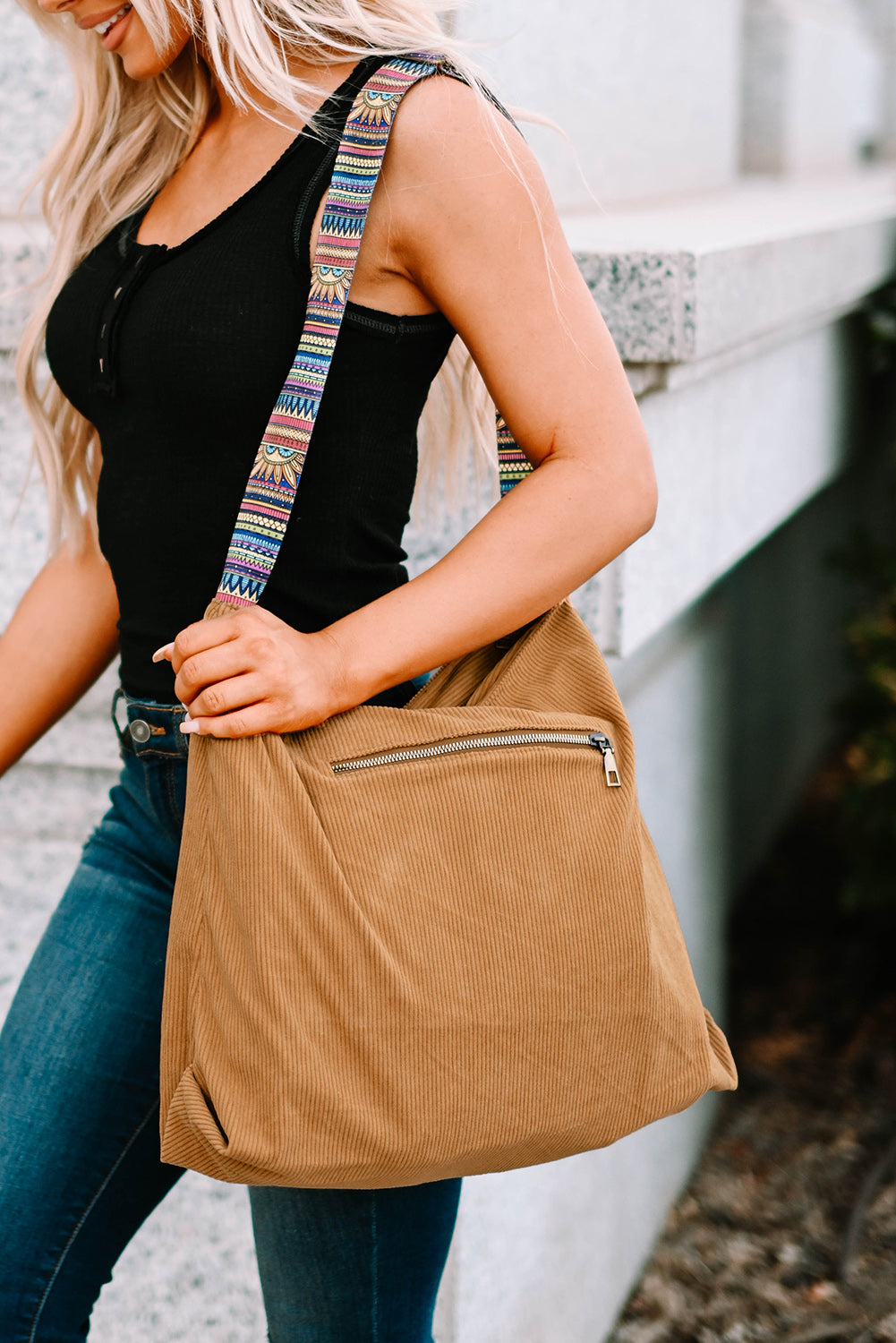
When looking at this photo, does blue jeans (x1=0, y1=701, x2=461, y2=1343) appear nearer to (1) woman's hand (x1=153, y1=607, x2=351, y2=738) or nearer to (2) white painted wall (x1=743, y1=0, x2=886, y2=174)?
A: (1) woman's hand (x1=153, y1=607, x2=351, y2=738)

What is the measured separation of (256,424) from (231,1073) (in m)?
0.63

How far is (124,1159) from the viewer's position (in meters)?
1.56

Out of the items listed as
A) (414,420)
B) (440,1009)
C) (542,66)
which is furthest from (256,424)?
(542,66)

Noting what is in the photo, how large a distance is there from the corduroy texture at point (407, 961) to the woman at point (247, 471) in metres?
0.10

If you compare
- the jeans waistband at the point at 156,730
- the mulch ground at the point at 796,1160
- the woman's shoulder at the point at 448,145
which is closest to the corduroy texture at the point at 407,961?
the jeans waistband at the point at 156,730

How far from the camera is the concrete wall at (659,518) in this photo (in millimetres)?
2129

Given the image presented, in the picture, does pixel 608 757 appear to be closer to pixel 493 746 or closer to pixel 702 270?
pixel 493 746

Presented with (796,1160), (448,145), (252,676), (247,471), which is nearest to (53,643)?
(247,471)

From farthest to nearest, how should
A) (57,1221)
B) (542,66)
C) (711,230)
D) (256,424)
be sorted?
(542,66) → (711,230) → (57,1221) → (256,424)

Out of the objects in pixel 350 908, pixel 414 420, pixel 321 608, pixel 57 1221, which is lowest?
pixel 57 1221

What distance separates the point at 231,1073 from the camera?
123 cm

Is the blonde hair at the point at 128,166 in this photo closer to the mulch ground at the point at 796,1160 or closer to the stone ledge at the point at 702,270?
the stone ledge at the point at 702,270

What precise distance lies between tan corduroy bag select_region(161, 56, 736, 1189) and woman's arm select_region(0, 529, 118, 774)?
586 millimetres

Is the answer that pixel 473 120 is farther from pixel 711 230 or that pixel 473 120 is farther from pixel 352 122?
pixel 711 230
